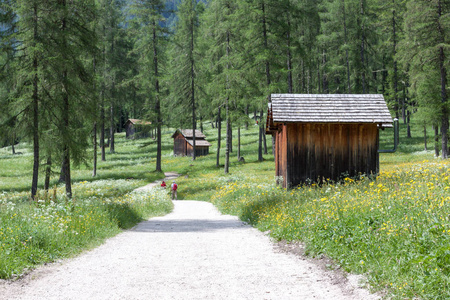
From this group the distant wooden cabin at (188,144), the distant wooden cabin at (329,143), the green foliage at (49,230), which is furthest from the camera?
the distant wooden cabin at (188,144)

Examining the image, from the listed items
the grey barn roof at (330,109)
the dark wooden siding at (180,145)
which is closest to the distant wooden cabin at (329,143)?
the grey barn roof at (330,109)

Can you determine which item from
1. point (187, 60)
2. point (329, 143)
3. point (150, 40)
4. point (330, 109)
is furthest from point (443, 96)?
point (150, 40)

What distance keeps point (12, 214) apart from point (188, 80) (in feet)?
116

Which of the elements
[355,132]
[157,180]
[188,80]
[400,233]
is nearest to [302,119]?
[355,132]

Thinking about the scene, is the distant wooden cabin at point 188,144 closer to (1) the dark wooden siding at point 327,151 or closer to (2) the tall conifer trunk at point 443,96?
(2) the tall conifer trunk at point 443,96

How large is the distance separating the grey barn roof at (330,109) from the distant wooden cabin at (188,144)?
1388 inches

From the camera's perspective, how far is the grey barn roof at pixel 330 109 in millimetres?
16594

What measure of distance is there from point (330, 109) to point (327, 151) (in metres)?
2.02

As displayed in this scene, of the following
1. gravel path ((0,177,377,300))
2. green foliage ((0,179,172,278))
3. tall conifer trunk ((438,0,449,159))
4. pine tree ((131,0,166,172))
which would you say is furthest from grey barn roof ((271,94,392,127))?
pine tree ((131,0,166,172))

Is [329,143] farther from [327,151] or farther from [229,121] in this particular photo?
[229,121]

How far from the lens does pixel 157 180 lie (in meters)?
32.9

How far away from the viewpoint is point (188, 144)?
54.2 m

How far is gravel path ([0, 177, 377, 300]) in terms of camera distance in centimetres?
499

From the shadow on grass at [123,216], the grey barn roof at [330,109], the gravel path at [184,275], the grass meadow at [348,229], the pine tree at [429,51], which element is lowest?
the shadow on grass at [123,216]
